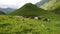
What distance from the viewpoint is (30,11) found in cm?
10438

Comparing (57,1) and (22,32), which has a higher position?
(57,1)

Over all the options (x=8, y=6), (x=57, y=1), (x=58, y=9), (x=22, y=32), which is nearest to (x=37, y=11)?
(x=58, y=9)

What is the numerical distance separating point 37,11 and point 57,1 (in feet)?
186

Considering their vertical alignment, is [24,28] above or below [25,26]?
below

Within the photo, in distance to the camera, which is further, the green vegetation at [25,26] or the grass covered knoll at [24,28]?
the green vegetation at [25,26]

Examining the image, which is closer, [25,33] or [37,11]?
[25,33]

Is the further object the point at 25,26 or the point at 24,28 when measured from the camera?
the point at 25,26

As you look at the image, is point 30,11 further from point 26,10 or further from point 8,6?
point 8,6

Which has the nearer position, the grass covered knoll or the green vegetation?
the grass covered knoll

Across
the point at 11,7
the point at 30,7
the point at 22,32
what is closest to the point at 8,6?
the point at 11,7

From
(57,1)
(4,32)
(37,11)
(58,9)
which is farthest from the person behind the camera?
(57,1)

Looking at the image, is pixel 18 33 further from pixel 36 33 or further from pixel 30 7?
pixel 30 7

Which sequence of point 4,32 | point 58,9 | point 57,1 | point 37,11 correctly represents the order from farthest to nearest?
point 57,1, point 58,9, point 37,11, point 4,32

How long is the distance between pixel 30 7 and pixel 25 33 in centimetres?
8383
